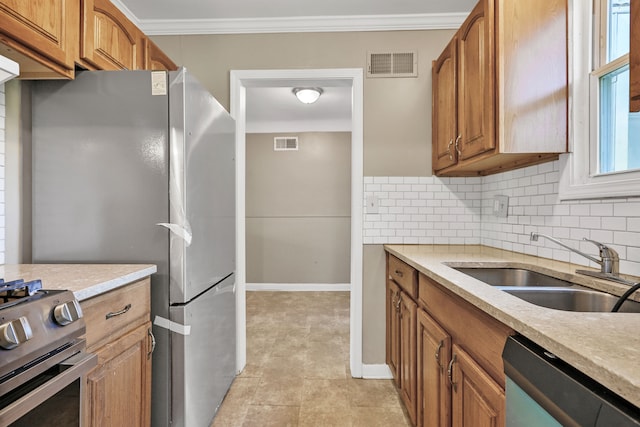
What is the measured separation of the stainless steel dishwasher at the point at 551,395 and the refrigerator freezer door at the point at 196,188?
3.98 ft

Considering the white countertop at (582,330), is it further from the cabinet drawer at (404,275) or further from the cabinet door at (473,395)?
the cabinet drawer at (404,275)

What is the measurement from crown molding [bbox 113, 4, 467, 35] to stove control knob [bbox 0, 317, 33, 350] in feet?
7.14

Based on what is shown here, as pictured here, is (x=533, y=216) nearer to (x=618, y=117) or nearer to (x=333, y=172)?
(x=618, y=117)

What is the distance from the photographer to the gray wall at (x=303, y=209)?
15.6ft

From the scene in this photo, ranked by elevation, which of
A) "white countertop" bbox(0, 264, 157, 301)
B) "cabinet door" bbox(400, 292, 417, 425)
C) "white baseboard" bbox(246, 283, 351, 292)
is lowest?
"white baseboard" bbox(246, 283, 351, 292)

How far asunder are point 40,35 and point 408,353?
2067 mm

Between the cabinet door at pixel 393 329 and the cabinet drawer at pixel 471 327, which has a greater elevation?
the cabinet drawer at pixel 471 327

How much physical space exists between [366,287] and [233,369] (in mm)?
1028

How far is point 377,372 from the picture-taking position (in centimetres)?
224

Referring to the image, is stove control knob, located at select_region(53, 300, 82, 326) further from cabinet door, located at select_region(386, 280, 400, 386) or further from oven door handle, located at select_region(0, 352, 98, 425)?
cabinet door, located at select_region(386, 280, 400, 386)

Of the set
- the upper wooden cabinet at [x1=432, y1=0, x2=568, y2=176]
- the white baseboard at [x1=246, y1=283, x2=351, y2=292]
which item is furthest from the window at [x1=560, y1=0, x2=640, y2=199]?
the white baseboard at [x1=246, y1=283, x2=351, y2=292]

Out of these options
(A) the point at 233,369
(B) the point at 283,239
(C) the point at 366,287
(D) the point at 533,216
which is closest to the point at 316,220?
(B) the point at 283,239

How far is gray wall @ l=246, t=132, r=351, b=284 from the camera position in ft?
15.6

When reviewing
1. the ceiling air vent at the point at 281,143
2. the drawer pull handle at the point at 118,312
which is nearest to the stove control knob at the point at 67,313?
the drawer pull handle at the point at 118,312
